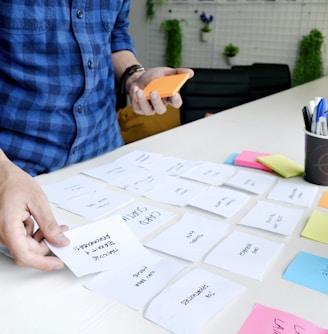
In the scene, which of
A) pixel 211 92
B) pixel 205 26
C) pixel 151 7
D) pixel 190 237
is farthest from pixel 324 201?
pixel 151 7

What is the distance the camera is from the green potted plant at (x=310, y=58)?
8.41ft

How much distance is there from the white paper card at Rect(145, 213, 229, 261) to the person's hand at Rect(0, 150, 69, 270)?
0.13 m

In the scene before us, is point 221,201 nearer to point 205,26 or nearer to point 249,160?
point 249,160

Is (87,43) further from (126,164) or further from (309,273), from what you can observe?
(309,273)

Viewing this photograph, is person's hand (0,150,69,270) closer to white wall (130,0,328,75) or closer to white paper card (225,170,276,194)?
white paper card (225,170,276,194)

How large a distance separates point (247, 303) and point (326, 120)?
0.43 metres

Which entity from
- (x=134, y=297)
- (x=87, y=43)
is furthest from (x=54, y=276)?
(x=87, y=43)

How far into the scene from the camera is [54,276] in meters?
0.46

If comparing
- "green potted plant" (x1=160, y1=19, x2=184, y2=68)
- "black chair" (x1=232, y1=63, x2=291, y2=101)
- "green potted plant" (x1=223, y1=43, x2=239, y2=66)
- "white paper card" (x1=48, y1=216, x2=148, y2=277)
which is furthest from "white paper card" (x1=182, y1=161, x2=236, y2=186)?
"green potted plant" (x1=160, y1=19, x2=184, y2=68)

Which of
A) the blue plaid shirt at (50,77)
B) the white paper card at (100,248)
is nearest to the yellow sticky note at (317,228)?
the white paper card at (100,248)

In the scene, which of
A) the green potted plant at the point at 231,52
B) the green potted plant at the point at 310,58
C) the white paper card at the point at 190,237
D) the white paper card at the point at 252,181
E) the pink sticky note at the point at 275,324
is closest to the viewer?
the pink sticky note at the point at 275,324

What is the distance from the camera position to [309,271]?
477 mm

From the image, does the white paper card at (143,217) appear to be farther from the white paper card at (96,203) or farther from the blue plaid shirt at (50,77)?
the blue plaid shirt at (50,77)

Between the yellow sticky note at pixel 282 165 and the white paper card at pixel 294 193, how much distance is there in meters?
0.04
